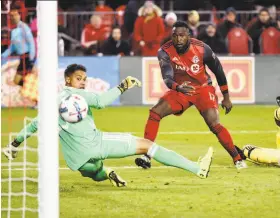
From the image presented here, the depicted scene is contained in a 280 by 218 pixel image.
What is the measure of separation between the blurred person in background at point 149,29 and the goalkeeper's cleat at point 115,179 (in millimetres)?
9678

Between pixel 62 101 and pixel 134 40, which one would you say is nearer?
pixel 62 101

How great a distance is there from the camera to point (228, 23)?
20109 millimetres

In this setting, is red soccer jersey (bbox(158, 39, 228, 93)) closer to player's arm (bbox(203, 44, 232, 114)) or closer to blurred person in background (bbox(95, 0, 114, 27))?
player's arm (bbox(203, 44, 232, 114))

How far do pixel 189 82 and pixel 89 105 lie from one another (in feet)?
7.91

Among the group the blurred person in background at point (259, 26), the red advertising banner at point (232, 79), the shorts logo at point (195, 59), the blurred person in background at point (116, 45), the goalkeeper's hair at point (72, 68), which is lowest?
the red advertising banner at point (232, 79)

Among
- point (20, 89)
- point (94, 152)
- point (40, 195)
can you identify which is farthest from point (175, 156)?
point (20, 89)

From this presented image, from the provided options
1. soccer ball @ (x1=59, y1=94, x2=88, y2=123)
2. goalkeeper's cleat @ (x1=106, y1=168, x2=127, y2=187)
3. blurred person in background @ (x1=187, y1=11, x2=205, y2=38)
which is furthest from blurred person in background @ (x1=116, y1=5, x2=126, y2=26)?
soccer ball @ (x1=59, y1=94, x2=88, y2=123)

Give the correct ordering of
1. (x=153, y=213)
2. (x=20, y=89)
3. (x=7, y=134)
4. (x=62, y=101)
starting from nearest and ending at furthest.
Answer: (x=153, y=213) < (x=62, y=101) < (x=7, y=134) < (x=20, y=89)

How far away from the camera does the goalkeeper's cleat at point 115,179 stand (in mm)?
9938

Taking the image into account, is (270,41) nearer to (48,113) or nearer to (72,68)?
(72,68)

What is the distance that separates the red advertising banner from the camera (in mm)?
19203

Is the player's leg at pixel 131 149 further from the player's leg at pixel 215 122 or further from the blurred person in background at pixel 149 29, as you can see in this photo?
the blurred person in background at pixel 149 29

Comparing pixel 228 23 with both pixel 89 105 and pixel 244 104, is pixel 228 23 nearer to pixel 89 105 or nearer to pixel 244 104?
pixel 244 104

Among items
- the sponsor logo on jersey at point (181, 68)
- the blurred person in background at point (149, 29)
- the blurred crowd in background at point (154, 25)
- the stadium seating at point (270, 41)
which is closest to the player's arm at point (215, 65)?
the sponsor logo on jersey at point (181, 68)
